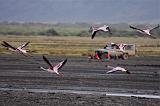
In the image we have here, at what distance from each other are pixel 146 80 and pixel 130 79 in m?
1.13

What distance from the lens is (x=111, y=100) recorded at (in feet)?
77.9

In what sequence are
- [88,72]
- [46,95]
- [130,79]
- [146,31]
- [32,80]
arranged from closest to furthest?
1. [146,31]
2. [46,95]
3. [32,80]
4. [130,79]
5. [88,72]

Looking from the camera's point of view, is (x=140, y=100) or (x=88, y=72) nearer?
(x=140, y=100)

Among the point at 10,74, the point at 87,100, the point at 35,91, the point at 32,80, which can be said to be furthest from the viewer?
the point at 10,74

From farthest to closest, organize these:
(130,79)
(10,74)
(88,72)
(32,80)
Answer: (88,72) < (10,74) < (130,79) < (32,80)

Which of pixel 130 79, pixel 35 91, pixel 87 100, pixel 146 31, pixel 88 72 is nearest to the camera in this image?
pixel 146 31

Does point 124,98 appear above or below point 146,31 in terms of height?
below

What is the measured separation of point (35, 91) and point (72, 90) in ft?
6.52

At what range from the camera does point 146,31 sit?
1952cm

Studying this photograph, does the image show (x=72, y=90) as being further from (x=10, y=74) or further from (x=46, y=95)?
(x=10, y=74)

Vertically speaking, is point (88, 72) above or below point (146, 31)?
below

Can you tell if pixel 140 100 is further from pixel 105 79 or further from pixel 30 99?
pixel 105 79

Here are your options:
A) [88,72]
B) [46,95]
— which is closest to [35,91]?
[46,95]

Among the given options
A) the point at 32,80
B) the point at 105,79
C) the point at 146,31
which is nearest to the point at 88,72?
the point at 105,79
